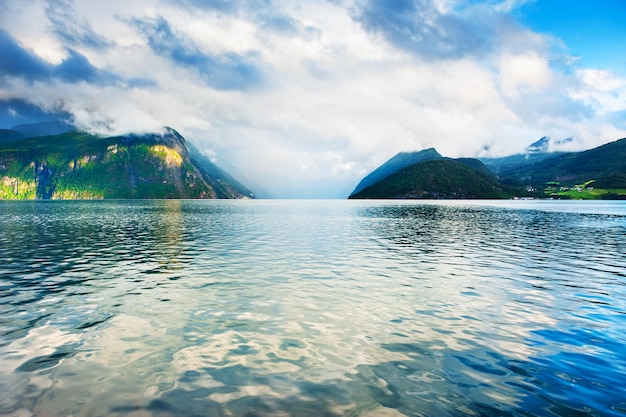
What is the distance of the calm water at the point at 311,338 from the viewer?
13625 mm

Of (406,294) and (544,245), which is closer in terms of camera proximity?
(406,294)

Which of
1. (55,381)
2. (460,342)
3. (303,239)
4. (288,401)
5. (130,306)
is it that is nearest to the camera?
(288,401)

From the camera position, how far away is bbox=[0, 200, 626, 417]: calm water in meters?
13.6

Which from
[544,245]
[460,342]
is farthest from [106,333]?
[544,245]

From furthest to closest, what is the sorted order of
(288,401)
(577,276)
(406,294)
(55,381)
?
1. (577,276)
2. (406,294)
3. (55,381)
4. (288,401)

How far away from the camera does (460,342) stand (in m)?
19.6

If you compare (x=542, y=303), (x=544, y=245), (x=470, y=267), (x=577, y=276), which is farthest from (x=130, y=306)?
(x=544, y=245)

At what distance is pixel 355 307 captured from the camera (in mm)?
26000

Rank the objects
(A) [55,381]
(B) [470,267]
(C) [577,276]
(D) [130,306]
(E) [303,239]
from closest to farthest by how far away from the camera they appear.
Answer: (A) [55,381], (D) [130,306], (C) [577,276], (B) [470,267], (E) [303,239]

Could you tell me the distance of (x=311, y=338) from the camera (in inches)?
795

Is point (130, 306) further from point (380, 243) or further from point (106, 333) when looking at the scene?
point (380, 243)

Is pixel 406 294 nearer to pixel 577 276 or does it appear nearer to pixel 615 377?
pixel 615 377

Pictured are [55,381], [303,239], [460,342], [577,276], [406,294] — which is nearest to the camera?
[55,381]

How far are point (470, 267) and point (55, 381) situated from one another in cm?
3923
